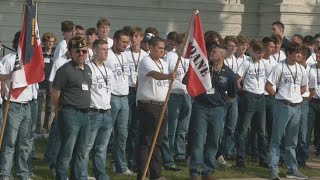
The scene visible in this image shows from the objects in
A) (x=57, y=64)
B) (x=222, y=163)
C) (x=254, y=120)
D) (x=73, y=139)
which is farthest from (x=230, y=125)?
(x=73, y=139)

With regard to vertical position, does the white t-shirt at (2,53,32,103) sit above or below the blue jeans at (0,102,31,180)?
above

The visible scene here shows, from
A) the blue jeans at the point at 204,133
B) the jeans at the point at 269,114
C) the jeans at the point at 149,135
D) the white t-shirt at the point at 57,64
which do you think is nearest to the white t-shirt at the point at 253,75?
the jeans at the point at 269,114

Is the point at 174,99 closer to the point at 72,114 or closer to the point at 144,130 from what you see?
the point at 144,130

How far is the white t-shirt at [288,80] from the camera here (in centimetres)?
1280

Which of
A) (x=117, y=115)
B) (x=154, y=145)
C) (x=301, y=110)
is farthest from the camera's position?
(x=301, y=110)

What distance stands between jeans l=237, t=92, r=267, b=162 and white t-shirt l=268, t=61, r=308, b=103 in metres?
0.91

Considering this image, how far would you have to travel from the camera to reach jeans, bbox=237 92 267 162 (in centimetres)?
1374

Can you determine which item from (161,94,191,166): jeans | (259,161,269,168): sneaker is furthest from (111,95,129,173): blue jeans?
(259,161,269,168): sneaker

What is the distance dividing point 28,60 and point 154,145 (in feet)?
6.53

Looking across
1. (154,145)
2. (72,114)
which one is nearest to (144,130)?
(154,145)

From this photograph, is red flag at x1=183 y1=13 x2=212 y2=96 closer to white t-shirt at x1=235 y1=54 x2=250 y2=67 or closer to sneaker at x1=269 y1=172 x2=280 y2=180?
sneaker at x1=269 y1=172 x2=280 y2=180

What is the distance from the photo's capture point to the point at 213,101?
11773 millimetres

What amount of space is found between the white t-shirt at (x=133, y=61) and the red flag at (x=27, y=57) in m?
2.46

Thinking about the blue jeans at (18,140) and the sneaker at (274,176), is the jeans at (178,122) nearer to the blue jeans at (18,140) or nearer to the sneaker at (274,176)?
the sneaker at (274,176)
